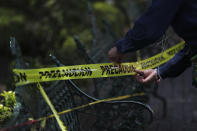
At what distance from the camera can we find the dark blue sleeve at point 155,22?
79.0 inches

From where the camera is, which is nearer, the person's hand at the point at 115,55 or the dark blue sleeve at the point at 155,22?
the dark blue sleeve at the point at 155,22

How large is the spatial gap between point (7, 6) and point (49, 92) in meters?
6.81

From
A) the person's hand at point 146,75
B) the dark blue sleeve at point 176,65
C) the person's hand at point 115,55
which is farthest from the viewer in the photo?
the dark blue sleeve at point 176,65

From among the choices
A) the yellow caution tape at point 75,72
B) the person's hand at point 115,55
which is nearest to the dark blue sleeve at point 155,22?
the person's hand at point 115,55

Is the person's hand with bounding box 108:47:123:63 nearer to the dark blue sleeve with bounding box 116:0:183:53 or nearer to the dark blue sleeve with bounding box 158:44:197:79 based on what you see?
the dark blue sleeve with bounding box 116:0:183:53

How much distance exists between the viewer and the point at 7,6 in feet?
27.6

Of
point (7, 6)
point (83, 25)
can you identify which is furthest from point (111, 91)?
point (7, 6)

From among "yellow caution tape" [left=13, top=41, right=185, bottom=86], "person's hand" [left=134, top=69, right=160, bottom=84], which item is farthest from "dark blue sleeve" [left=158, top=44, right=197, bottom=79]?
"yellow caution tape" [left=13, top=41, right=185, bottom=86]

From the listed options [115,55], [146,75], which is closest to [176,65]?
[146,75]

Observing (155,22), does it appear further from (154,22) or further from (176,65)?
(176,65)

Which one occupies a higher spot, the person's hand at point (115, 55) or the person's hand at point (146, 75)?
the person's hand at point (115, 55)

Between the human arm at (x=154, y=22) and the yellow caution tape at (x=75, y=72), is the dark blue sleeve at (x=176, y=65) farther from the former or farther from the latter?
the human arm at (x=154, y=22)

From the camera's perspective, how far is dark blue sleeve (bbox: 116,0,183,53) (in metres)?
2.01

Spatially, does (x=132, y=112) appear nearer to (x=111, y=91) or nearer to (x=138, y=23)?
(x=111, y=91)
